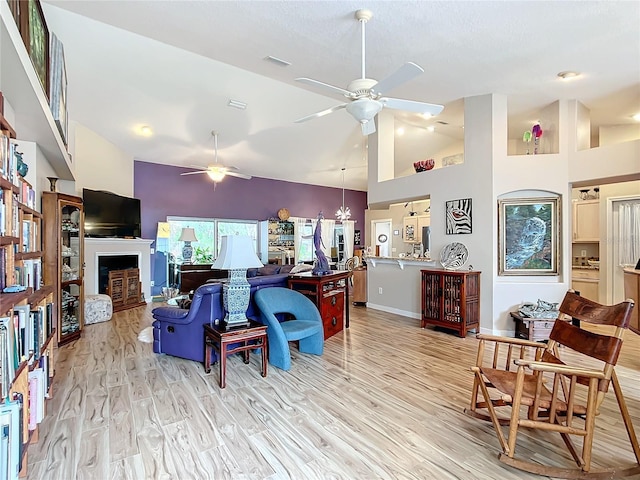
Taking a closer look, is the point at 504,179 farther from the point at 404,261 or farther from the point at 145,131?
the point at 145,131

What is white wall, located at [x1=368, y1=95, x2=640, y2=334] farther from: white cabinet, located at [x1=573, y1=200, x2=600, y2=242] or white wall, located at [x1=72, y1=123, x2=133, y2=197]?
white wall, located at [x1=72, y1=123, x2=133, y2=197]

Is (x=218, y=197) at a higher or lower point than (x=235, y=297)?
higher

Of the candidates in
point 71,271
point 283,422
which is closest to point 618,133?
point 283,422

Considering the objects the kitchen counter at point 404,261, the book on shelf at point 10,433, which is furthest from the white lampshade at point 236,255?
the kitchen counter at point 404,261

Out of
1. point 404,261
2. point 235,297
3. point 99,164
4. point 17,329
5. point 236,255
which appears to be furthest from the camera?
point 99,164

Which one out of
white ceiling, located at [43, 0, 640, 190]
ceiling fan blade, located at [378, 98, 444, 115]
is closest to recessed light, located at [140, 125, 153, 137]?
white ceiling, located at [43, 0, 640, 190]

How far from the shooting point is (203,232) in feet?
25.9

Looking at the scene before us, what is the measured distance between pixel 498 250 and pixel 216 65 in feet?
15.6

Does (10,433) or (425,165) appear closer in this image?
(10,433)

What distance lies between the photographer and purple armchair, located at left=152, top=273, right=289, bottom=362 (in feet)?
11.1

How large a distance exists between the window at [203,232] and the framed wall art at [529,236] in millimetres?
5158

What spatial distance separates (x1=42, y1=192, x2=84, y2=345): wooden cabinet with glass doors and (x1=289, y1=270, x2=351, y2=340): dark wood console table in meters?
2.93

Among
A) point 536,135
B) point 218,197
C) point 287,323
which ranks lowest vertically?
point 287,323

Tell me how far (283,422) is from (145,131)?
5.75 meters
